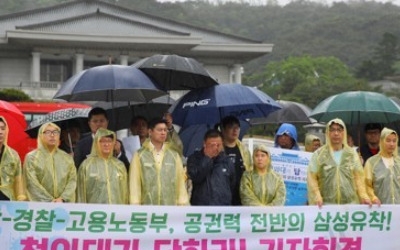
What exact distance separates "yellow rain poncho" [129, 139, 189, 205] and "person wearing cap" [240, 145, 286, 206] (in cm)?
64

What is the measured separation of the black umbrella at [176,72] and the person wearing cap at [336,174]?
5.53 feet

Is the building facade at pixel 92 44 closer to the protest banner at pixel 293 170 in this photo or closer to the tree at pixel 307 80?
the tree at pixel 307 80

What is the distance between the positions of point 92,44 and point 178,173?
107 feet

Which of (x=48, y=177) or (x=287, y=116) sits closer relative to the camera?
(x=48, y=177)

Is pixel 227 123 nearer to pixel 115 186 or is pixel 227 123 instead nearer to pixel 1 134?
pixel 115 186

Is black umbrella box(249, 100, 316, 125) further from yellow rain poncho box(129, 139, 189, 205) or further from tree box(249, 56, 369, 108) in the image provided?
tree box(249, 56, 369, 108)

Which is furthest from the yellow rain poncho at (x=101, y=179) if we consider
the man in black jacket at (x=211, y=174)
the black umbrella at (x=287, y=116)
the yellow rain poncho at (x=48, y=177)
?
the black umbrella at (x=287, y=116)

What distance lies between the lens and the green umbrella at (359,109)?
7.93 meters

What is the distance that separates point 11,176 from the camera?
567 centimetres

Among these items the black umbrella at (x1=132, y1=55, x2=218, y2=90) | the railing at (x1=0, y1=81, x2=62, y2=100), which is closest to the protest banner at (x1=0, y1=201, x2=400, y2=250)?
the black umbrella at (x1=132, y1=55, x2=218, y2=90)

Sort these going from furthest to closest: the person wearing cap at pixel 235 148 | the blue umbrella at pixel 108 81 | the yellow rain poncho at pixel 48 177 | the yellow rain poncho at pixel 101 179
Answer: the blue umbrella at pixel 108 81 → the person wearing cap at pixel 235 148 → the yellow rain poncho at pixel 101 179 → the yellow rain poncho at pixel 48 177

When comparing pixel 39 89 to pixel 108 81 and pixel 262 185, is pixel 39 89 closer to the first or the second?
pixel 108 81

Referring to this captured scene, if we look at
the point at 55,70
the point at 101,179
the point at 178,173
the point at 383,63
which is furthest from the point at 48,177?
the point at 383,63

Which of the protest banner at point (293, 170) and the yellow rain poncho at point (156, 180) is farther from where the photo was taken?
the protest banner at point (293, 170)
